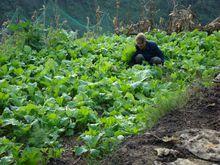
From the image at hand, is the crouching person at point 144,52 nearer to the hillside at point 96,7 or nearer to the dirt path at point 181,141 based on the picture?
the dirt path at point 181,141

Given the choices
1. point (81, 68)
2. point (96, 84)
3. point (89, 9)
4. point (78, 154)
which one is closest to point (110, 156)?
point (78, 154)

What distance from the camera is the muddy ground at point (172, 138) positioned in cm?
416

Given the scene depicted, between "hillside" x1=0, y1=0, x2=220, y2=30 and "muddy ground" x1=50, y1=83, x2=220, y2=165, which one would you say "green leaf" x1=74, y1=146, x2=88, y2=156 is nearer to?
"muddy ground" x1=50, y1=83, x2=220, y2=165

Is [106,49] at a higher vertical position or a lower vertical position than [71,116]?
higher

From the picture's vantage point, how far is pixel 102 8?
852 inches

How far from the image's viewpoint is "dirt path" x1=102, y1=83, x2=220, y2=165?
415 centimetres

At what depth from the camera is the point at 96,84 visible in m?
6.84

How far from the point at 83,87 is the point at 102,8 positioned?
15.2m

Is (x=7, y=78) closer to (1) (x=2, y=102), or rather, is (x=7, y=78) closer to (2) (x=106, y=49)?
(1) (x=2, y=102)

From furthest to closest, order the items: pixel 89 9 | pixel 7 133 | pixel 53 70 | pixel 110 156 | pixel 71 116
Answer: pixel 89 9
pixel 53 70
pixel 71 116
pixel 7 133
pixel 110 156

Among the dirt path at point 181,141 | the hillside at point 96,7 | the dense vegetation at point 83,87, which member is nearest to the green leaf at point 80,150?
the dense vegetation at point 83,87

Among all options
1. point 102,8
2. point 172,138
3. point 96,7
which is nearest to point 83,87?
point 172,138

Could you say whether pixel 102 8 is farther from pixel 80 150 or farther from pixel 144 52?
pixel 80 150

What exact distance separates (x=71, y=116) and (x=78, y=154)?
1065 millimetres
